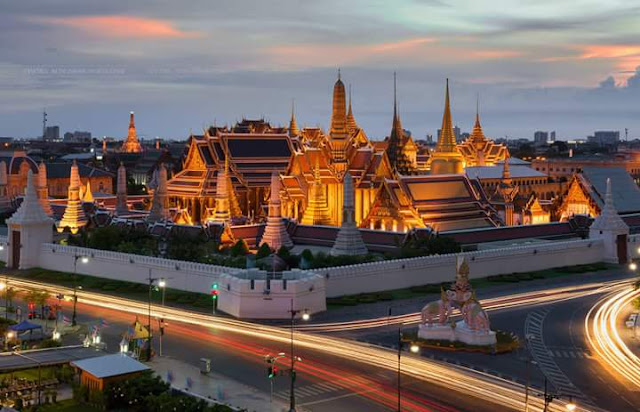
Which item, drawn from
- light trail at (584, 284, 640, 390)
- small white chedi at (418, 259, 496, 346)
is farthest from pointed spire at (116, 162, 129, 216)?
small white chedi at (418, 259, 496, 346)

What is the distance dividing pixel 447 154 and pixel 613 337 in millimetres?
52240

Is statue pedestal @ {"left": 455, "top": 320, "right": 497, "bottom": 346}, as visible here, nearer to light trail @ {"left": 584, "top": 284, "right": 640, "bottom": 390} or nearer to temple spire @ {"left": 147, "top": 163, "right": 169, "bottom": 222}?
light trail @ {"left": 584, "top": 284, "right": 640, "bottom": 390}

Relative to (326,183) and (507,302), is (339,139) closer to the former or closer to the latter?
(326,183)

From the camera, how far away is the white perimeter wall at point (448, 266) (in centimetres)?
4672

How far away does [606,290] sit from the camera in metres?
49.2

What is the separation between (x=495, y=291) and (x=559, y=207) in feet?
100

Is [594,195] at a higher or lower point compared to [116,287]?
higher

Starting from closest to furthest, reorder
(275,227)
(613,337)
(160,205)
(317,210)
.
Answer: (613,337) < (275,227) < (317,210) < (160,205)

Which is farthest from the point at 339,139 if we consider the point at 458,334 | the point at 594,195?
the point at 458,334

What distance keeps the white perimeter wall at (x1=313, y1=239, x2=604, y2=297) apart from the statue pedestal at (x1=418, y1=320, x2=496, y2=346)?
10104mm

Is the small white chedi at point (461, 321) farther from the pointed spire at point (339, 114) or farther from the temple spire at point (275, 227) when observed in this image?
the pointed spire at point (339, 114)

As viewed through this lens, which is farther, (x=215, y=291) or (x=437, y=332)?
(x=215, y=291)

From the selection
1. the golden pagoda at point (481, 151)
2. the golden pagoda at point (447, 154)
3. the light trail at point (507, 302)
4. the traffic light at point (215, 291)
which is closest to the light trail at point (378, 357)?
the traffic light at point (215, 291)

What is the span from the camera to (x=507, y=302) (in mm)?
45031
